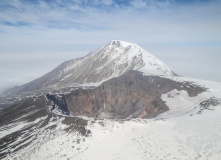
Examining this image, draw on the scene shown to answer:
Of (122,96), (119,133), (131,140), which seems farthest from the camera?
(122,96)

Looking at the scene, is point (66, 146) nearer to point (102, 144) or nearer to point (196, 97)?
point (102, 144)

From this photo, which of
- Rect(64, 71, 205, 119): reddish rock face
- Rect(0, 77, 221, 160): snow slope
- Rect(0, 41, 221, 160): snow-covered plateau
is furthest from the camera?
Rect(64, 71, 205, 119): reddish rock face

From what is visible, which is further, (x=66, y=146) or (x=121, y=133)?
(x=121, y=133)

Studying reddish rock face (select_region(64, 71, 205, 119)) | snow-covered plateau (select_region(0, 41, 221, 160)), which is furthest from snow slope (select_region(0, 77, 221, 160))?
reddish rock face (select_region(64, 71, 205, 119))

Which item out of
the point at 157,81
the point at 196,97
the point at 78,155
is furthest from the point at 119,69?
the point at 78,155

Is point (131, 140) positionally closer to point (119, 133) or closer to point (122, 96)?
point (119, 133)

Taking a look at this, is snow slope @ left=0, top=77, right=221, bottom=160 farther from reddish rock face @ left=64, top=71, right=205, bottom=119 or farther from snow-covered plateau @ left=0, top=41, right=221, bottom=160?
reddish rock face @ left=64, top=71, right=205, bottom=119

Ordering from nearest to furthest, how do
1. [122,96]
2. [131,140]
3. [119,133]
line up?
[131,140]
[119,133]
[122,96]

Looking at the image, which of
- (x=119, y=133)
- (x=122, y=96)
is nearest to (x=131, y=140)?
(x=119, y=133)

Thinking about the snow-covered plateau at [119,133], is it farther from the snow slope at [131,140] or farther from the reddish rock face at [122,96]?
the reddish rock face at [122,96]
